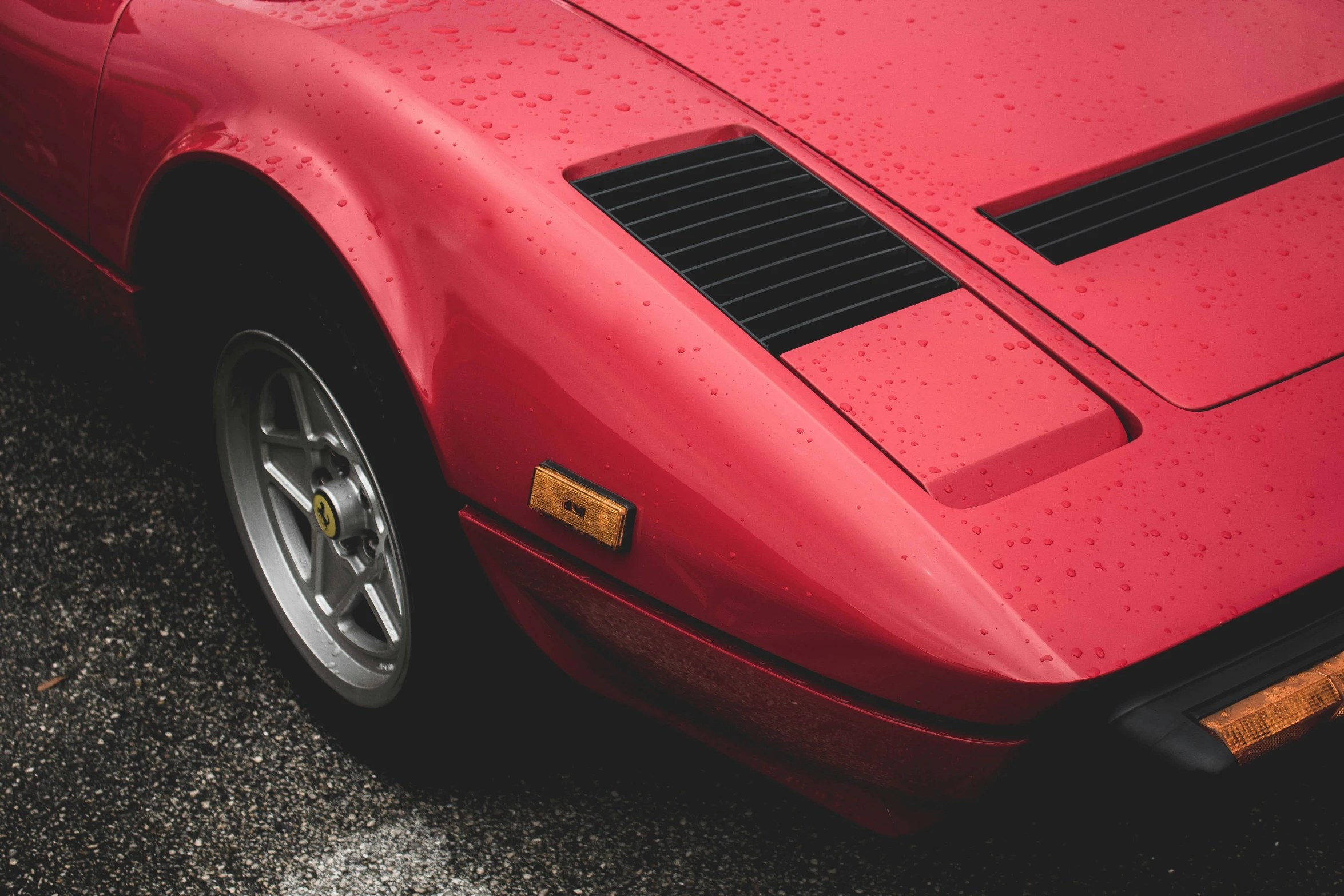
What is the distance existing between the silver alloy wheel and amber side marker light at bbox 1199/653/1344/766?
1070mm

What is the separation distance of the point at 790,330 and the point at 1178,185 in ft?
2.14

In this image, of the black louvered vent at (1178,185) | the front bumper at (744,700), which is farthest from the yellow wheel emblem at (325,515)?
the black louvered vent at (1178,185)

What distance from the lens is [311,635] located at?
6.57ft

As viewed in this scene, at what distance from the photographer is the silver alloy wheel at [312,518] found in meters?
1.78

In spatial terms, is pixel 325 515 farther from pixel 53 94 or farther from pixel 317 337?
pixel 53 94

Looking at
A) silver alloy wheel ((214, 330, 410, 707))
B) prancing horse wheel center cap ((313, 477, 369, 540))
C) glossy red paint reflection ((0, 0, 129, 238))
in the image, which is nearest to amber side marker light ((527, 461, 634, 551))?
silver alloy wheel ((214, 330, 410, 707))

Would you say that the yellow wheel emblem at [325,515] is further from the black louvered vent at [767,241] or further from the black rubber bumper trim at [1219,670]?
the black rubber bumper trim at [1219,670]

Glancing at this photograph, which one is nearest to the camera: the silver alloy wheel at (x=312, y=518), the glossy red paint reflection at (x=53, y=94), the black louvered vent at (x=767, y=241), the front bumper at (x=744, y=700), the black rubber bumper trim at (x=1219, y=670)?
the black rubber bumper trim at (x=1219, y=670)

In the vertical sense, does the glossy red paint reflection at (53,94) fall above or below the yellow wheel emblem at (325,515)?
above

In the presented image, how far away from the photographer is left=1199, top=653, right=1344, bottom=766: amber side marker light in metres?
1.13

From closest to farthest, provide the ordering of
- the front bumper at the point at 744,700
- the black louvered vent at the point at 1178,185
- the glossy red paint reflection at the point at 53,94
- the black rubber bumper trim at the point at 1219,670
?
the black rubber bumper trim at the point at 1219,670
the front bumper at the point at 744,700
the black louvered vent at the point at 1178,185
the glossy red paint reflection at the point at 53,94

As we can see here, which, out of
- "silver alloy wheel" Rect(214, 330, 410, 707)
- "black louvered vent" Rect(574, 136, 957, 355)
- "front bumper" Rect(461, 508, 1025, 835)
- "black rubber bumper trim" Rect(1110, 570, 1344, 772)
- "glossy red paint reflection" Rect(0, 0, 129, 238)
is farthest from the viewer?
"glossy red paint reflection" Rect(0, 0, 129, 238)

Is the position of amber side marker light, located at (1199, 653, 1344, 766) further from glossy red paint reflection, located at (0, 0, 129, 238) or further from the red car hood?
glossy red paint reflection, located at (0, 0, 129, 238)

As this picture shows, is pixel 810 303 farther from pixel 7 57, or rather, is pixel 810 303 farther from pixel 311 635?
pixel 7 57
